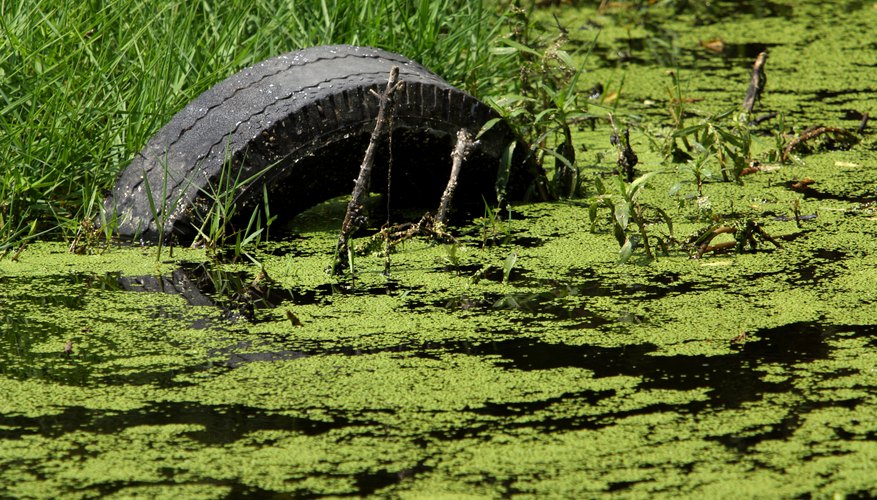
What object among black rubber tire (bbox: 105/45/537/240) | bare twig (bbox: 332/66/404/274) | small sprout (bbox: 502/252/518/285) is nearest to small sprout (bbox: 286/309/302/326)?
bare twig (bbox: 332/66/404/274)

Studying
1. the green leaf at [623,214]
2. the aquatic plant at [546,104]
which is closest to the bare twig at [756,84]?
the aquatic plant at [546,104]

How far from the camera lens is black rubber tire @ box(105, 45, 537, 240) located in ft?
10.1

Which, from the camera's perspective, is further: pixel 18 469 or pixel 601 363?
pixel 601 363

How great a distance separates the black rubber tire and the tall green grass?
0.17 metres

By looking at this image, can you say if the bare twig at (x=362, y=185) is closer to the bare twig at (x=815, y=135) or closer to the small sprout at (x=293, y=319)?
the small sprout at (x=293, y=319)

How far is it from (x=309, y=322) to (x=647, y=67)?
2760 millimetres

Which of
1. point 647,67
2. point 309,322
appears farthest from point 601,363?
point 647,67

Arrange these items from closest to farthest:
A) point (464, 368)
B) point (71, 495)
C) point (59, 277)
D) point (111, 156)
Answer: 1. point (71, 495)
2. point (464, 368)
3. point (59, 277)
4. point (111, 156)

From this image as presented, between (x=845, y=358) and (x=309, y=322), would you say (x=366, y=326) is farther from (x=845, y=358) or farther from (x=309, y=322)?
(x=845, y=358)

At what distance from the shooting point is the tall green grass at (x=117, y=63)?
3.17 meters

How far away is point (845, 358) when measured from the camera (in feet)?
7.54

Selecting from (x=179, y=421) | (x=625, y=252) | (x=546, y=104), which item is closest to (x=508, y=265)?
(x=625, y=252)

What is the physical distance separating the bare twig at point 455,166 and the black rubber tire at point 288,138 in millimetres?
145

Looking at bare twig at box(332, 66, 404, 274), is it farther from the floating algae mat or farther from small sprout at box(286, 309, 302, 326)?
small sprout at box(286, 309, 302, 326)
